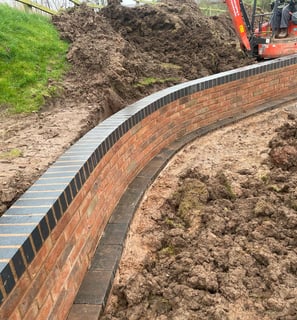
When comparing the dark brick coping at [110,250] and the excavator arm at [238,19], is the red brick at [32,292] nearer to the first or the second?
the dark brick coping at [110,250]

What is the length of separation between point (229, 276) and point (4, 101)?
4.37m

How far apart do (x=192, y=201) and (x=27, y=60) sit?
4.49 meters

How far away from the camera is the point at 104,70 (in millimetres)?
6395

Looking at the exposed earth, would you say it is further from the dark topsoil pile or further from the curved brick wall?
the curved brick wall

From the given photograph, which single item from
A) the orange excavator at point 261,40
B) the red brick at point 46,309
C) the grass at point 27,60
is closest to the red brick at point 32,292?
the red brick at point 46,309

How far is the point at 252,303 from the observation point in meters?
2.26

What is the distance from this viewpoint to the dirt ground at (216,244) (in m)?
2.27

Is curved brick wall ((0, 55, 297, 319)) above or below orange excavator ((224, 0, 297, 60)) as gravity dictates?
below

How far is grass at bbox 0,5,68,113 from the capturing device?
5.39 meters

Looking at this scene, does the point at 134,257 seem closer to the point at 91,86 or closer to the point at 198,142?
the point at 198,142

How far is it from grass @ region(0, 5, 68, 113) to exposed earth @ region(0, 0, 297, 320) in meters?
0.24

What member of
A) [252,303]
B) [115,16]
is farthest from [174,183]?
[115,16]

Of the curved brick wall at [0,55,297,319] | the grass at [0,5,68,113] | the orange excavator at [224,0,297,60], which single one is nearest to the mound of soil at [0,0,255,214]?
the grass at [0,5,68,113]

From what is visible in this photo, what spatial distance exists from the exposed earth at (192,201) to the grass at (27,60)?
0.79 ft
